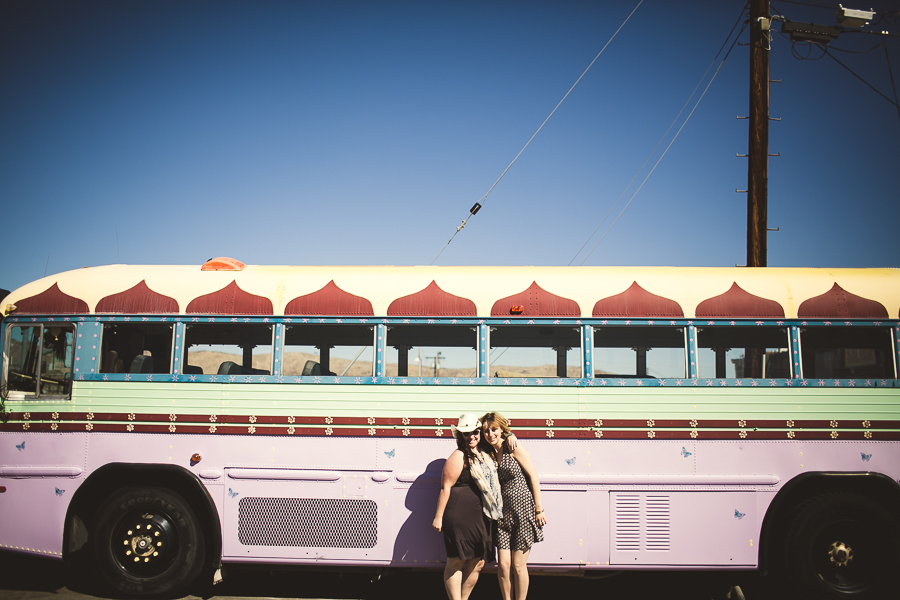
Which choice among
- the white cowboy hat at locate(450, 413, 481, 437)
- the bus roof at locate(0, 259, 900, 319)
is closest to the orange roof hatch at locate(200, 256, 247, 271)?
the bus roof at locate(0, 259, 900, 319)

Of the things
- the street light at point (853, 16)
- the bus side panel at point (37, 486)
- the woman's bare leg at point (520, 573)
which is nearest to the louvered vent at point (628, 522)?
the woman's bare leg at point (520, 573)

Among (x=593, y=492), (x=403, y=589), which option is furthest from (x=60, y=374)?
(x=593, y=492)

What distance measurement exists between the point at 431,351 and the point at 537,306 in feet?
3.80

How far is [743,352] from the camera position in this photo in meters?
5.02

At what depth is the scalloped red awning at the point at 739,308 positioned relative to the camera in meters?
4.85

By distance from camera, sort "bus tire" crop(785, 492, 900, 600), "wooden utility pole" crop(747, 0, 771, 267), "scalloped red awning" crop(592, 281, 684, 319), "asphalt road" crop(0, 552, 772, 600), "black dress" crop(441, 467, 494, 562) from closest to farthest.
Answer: "black dress" crop(441, 467, 494, 562) < "bus tire" crop(785, 492, 900, 600) < "scalloped red awning" crop(592, 281, 684, 319) < "asphalt road" crop(0, 552, 772, 600) < "wooden utility pole" crop(747, 0, 771, 267)

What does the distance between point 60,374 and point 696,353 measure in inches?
230

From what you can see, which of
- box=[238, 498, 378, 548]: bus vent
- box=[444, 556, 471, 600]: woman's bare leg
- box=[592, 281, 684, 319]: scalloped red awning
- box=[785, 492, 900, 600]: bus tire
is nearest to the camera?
box=[444, 556, 471, 600]: woman's bare leg

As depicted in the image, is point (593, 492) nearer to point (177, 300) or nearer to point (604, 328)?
point (604, 328)

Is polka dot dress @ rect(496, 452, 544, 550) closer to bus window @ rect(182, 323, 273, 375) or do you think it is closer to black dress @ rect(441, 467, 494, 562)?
black dress @ rect(441, 467, 494, 562)

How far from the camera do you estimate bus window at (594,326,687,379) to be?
16.2 feet

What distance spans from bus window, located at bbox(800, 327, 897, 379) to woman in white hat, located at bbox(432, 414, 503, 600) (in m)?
3.06

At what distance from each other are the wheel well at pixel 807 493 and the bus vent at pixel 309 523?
3.41 m

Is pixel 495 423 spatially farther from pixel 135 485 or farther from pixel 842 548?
pixel 135 485
